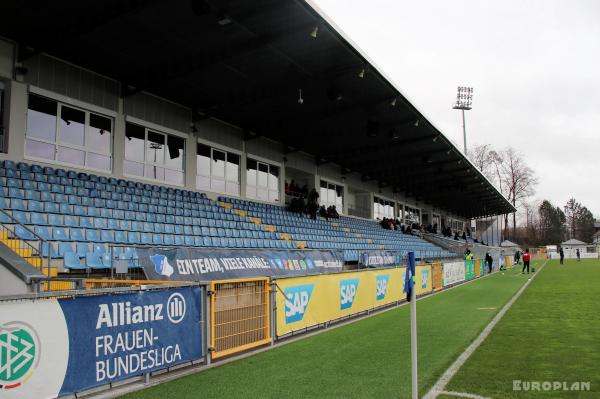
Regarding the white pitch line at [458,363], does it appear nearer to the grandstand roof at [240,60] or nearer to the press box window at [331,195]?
the grandstand roof at [240,60]

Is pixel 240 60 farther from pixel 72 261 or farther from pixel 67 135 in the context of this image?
pixel 72 261

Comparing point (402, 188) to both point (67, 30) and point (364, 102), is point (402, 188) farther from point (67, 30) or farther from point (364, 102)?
point (67, 30)

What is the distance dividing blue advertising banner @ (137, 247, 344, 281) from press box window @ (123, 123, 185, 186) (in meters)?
5.62

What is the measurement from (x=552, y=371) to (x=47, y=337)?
20.9 feet

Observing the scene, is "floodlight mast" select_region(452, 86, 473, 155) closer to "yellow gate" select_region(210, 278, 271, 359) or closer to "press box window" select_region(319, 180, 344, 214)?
"press box window" select_region(319, 180, 344, 214)

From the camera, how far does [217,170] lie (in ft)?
69.5

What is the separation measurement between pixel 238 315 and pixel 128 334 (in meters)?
2.50

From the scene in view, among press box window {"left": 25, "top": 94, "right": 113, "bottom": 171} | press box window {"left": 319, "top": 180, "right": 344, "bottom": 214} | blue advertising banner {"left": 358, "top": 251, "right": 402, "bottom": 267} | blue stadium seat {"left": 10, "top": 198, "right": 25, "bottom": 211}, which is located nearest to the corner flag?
blue stadium seat {"left": 10, "top": 198, "right": 25, "bottom": 211}

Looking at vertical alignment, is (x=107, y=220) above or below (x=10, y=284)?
above

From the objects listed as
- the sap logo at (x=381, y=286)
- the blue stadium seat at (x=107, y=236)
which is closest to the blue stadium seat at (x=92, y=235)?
the blue stadium seat at (x=107, y=236)

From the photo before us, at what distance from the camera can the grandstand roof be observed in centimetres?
1227

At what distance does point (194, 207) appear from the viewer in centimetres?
1758

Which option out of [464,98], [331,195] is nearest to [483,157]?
[464,98]

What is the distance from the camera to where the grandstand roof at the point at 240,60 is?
1227 centimetres
